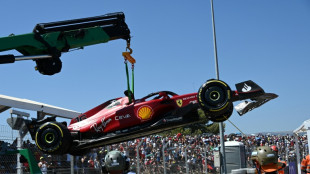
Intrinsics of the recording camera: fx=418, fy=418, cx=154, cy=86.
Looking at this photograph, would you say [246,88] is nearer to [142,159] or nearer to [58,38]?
[58,38]

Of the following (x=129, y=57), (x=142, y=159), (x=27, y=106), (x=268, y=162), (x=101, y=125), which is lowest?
(x=142, y=159)

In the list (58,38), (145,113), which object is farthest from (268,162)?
(58,38)

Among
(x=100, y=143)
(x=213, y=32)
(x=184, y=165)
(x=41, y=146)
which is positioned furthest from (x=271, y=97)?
(x=213, y=32)

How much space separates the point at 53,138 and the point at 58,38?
230 cm

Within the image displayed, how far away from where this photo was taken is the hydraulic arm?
348 inches

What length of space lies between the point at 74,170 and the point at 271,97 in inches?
213

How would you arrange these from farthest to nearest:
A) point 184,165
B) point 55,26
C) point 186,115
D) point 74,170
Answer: point 184,165 < point 74,170 < point 55,26 < point 186,115

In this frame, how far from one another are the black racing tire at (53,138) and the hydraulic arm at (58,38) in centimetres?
142

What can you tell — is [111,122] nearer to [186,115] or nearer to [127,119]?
[127,119]

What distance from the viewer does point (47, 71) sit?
9.31 m

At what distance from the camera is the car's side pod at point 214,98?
7.62m

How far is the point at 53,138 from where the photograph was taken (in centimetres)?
845

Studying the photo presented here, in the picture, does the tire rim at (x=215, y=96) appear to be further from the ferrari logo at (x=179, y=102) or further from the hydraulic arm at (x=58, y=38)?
the hydraulic arm at (x=58, y=38)

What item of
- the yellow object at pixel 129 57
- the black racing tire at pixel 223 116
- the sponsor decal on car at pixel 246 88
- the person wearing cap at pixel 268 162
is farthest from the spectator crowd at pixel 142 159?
the sponsor decal on car at pixel 246 88
